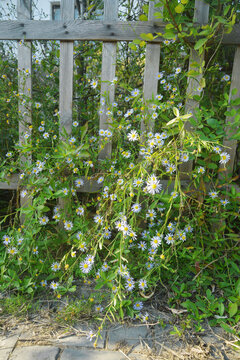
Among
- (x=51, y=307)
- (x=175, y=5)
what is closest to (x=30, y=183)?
(x=51, y=307)

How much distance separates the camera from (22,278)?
2043mm

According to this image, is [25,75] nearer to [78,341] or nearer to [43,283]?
[43,283]

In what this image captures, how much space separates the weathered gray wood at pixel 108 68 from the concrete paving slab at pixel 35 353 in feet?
4.13

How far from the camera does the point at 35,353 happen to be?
1511 millimetres

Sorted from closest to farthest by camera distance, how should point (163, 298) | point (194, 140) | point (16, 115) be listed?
1. point (194, 140)
2. point (163, 298)
3. point (16, 115)

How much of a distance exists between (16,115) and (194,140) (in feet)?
4.30

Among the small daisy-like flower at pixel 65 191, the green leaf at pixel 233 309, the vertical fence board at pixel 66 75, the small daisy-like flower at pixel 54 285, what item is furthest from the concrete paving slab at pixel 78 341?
the vertical fence board at pixel 66 75

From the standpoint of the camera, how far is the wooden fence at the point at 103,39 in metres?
2.05

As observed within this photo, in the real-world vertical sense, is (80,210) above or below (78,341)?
above

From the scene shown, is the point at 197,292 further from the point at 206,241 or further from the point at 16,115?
the point at 16,115

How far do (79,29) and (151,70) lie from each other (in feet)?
1.86

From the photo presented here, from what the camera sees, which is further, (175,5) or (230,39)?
(230,39)

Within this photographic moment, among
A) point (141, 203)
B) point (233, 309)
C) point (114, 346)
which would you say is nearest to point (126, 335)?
point (114, 346)

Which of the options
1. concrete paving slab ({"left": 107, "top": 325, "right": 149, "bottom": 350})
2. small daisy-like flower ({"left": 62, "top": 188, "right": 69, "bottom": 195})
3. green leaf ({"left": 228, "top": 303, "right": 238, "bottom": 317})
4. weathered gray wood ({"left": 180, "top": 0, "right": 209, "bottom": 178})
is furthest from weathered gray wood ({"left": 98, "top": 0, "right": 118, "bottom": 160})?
green leaf ({"left": 228, "top": 303, "right": 238, "bottom": 317})
